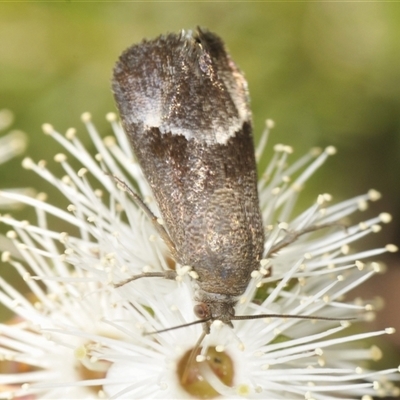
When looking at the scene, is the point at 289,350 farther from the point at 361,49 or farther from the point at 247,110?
the point at 361,49


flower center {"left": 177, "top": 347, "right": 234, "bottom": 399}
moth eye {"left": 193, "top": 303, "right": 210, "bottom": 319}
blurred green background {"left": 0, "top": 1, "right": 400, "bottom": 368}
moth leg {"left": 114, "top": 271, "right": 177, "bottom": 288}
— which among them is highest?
blurred green background {"left": 0, "top": 1, "right": 400, "bottom": 368}

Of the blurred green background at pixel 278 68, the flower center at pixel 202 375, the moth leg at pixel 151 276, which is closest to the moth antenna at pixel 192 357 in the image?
the flower center at pixel 202 375

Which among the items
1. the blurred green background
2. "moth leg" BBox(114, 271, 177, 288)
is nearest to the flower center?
"moth leg" BBox(114, 271, 177, 288)

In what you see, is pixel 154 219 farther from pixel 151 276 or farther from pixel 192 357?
pixel 192 357

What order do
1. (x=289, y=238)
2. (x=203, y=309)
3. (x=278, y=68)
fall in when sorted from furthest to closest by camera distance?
(x=278, y=68), (x=289, y=238), (x=203, y=309)

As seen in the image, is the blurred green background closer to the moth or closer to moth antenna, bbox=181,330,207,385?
the moth

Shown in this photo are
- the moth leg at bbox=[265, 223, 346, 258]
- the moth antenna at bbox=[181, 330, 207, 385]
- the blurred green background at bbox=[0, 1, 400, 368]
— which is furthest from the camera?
the blurred green background at bbox=[0, 1, 400, 368]

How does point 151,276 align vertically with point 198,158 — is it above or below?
below

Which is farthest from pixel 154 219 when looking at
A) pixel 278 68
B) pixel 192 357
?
pixel 278 68
